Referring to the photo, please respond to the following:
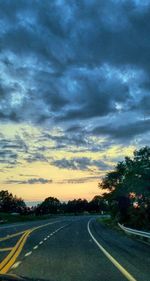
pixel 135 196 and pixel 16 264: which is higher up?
pixel 135 196

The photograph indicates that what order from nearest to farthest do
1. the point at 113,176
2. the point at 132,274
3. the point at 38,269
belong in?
the point at 132,274
the point at 38,269
the point at 113,176

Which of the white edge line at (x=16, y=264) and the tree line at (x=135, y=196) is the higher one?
the tree line at (x=135, y=196)

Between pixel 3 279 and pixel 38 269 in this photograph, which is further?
pixel 38 269

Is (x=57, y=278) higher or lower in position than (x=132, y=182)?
lower

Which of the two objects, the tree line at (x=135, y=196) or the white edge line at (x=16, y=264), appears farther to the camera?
the tree line at (x=135, y=196)

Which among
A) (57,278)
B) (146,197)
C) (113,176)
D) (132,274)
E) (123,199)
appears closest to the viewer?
(57,278)

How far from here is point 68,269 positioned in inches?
595

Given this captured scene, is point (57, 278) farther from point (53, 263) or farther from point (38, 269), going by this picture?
point (53, 263)

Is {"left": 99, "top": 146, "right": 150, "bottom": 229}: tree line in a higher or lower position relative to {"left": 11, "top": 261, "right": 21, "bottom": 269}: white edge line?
higher

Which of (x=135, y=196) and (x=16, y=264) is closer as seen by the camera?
(x=16, y=264)

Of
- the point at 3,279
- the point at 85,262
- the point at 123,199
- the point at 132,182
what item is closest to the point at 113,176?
the point at 123,199

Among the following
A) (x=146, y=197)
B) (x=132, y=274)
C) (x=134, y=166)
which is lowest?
(x=132, y=274)

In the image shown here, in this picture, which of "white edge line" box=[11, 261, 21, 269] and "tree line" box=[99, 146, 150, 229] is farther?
"tree line" box=[99, 146, 150, 229]

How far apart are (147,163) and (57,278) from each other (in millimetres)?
80318
